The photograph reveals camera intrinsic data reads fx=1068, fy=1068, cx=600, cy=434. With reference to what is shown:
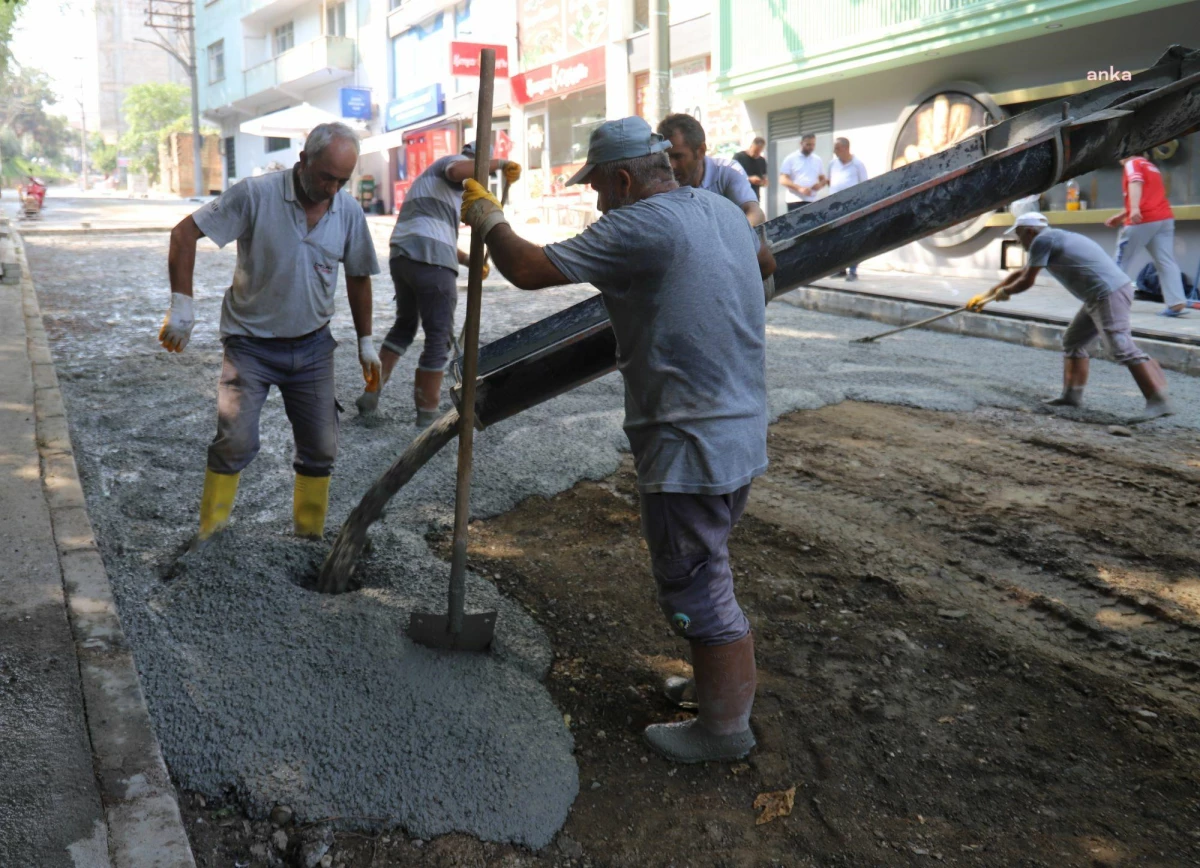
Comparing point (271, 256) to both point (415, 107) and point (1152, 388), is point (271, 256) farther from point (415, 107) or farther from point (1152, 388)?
point (415, 107)

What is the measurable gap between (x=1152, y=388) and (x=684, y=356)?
4905 millimetres

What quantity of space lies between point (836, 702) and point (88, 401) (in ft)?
17.2

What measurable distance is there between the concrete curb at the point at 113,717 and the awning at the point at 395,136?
25029 mm

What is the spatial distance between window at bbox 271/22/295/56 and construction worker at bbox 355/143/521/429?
37.1m

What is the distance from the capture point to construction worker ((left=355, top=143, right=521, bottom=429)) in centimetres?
591

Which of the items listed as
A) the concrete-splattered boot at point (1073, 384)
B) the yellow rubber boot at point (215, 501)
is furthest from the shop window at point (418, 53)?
the yellow rubber boot at point (215, 501)

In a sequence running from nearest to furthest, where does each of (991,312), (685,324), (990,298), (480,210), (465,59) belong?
(685,324) < (480,210) < (990,298) < (991,312) < (465,59)

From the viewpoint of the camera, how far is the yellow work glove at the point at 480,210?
2.75 metres

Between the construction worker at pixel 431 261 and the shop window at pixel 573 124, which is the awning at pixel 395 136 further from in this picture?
the construction worker at pixel 431 261

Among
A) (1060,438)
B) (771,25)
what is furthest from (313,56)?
(1060,438)

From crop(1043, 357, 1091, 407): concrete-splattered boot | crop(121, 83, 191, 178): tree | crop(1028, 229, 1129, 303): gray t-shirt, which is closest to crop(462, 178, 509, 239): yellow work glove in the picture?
crop(1028, 229, 1129, 303): gray t-shirt

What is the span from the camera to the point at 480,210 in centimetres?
280

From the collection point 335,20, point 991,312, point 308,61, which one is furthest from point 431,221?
point 335,20

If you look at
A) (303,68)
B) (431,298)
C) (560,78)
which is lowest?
(431,298)
